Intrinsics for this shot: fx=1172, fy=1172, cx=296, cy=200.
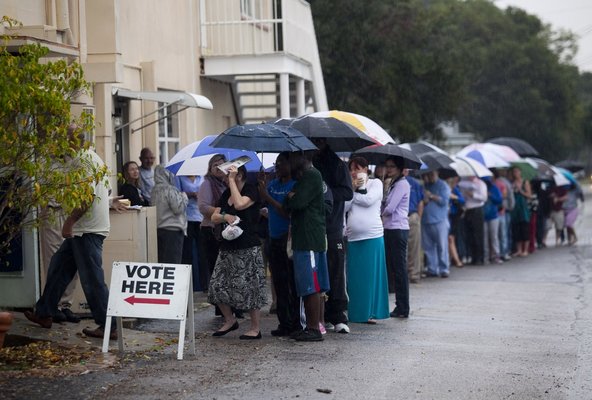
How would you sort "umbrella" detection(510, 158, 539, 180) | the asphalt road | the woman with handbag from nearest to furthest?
the asphalt road < the woman with handbag < "umbrella" detection(510, 158, 539, 180)

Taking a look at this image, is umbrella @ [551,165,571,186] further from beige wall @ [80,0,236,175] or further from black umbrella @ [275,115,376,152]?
black umbrella @ [275,115,376,152]

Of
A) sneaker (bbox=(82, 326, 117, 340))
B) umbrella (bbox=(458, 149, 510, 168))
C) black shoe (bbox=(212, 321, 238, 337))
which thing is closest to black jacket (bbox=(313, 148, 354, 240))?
black shoe (bbox=(212, 321, 238, 337))

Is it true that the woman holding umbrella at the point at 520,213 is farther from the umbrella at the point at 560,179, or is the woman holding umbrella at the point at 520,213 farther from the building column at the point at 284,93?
the building column at the point at 284,93

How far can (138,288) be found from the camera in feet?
33.2

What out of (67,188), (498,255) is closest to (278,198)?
(67,188)

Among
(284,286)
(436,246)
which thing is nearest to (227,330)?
(284,286)

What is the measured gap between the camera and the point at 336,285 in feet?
39.4

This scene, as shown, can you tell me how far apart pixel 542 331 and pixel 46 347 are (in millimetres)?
5456

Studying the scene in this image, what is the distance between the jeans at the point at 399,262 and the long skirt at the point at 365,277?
2.66ft

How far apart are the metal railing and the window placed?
1.89 m

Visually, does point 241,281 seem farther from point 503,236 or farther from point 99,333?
point 503,236

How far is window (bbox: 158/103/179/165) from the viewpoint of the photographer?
19.0 m

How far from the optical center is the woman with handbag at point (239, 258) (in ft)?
36.3

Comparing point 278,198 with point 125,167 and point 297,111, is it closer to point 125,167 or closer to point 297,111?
point 125,167
